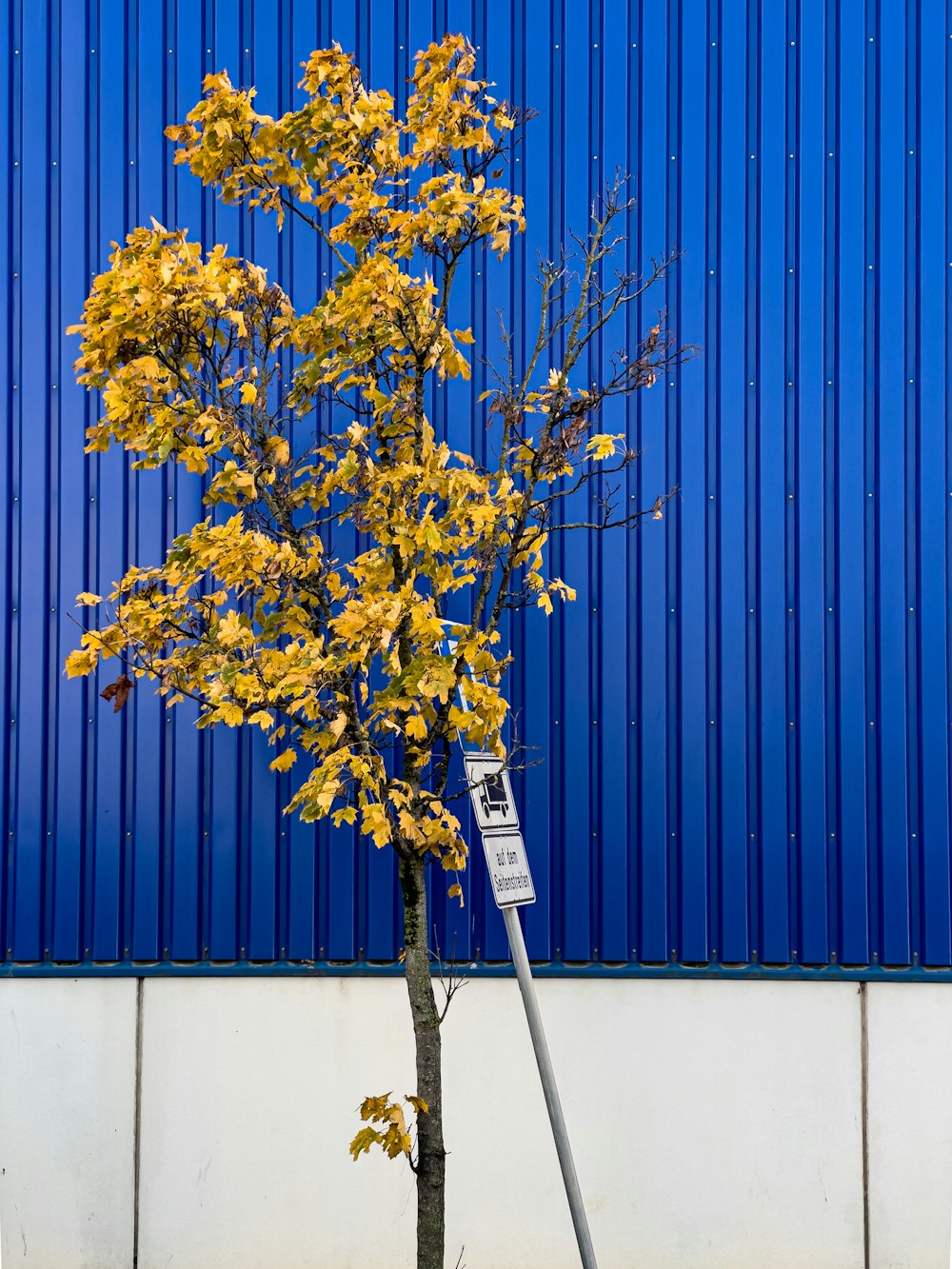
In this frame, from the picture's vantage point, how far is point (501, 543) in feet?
13.4

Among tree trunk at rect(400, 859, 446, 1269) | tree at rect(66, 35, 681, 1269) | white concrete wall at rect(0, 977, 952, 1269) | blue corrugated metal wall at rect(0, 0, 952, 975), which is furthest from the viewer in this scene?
blue corrugated metal wall at rect(0, 0, 952, 975)

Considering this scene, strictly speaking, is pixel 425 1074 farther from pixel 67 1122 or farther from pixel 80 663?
pixel 67 1122

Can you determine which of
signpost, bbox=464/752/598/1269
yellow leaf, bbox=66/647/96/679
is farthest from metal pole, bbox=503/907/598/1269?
yellow leaf, bbox=66/647/96/679

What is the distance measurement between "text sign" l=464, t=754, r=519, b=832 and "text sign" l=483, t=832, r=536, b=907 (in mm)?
46

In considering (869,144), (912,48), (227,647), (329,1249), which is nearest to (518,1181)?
(329,1249)

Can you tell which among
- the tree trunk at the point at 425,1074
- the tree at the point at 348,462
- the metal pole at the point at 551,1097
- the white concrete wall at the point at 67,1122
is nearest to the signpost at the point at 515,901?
the metal pole at the point at 551,1097

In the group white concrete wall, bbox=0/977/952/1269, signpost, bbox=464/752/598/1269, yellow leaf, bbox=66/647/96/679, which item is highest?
yellow leaf, bbox=66/647/96/679

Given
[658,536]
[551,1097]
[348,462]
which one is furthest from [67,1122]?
[658,536]

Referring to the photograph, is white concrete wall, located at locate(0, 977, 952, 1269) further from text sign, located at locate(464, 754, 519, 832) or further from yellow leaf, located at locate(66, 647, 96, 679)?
yellow leaf, located at locate(66, 647, 96, 679)

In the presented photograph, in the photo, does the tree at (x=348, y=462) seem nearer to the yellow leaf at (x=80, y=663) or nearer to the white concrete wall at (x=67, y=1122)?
the yellow leaf at (x=80, y=663)

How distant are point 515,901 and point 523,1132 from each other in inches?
73.8

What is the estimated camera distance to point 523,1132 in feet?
17.5

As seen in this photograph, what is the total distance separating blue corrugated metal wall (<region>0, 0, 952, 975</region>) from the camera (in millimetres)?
5438

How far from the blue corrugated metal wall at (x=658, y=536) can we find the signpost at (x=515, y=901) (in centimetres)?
131
